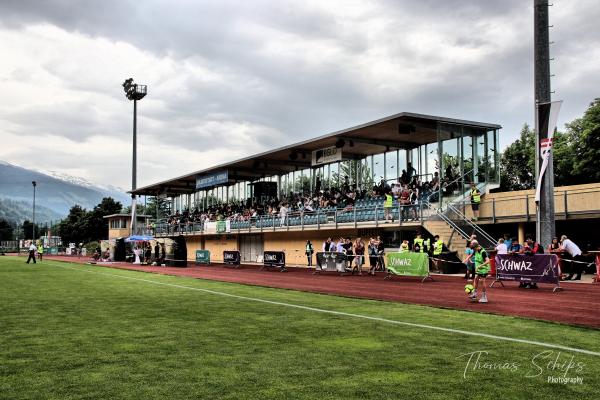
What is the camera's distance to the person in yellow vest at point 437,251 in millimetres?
25159

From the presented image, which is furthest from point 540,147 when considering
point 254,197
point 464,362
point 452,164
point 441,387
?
point 254,197

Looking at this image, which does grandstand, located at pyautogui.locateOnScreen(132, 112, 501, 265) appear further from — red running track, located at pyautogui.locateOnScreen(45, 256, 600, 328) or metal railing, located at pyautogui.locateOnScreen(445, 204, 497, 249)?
red running track, located at pyautogui.locateOnScreen(45, 256, 600, 328)

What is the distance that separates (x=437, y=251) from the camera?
25312 millimetres

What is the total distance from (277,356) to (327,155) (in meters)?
33.0

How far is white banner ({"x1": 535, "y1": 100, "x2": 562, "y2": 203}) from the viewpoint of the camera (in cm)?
1991

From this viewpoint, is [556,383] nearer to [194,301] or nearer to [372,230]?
[194,301]

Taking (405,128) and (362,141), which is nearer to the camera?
(405,128)

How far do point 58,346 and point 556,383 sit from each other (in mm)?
6480

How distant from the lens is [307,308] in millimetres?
12906

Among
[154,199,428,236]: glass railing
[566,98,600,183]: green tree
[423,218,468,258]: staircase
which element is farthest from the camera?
[566,98,600,183]: green tree

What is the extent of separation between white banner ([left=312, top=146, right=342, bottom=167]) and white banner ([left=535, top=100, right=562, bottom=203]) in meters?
18.4

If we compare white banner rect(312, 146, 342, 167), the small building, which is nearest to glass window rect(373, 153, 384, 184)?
white banner rect(312, 146, 342, 167)

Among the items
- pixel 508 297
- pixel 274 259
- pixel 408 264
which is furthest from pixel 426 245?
pixel 274 259

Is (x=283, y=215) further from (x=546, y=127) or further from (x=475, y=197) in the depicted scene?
(x=546, y=127)
